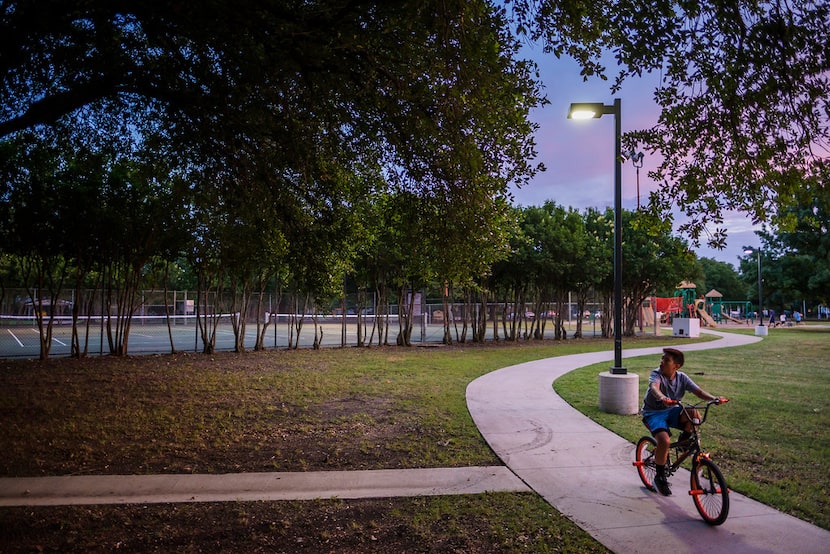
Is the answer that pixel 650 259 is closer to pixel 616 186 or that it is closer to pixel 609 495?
pixel 616 186

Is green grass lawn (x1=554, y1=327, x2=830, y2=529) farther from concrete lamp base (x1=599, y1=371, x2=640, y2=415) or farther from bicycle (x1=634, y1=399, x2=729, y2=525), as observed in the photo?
bicycle (x1=634, y1=399, x2=729, y2=525)

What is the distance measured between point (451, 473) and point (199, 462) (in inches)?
120

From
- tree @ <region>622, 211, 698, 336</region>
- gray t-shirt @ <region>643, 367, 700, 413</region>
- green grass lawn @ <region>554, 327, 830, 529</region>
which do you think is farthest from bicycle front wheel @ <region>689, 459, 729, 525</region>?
tree @ <region>622, 211, 698, 336</region>

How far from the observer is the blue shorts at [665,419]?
18.0 feet

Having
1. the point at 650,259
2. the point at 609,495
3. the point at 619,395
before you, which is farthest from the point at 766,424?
the point at 650,259

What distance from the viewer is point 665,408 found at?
A: 558 centimetres

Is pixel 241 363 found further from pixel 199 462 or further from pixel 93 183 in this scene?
pixel 199 462

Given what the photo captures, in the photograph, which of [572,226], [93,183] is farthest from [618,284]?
[572,226]

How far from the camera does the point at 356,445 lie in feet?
25.3

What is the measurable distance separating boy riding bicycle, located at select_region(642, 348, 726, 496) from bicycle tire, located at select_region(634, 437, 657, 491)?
0.11 meters

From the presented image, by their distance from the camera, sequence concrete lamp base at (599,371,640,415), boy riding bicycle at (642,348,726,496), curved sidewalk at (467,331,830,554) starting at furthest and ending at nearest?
concrete lamp base at (599,371,640,415)
boy riding bicycle at (642,348,726,496)
curved sidewalk at (467,331,830,554)

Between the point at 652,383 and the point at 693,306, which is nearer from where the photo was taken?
the point at 652,383

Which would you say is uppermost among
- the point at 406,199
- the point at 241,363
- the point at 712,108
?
the point at 712,108

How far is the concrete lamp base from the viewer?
9.88 m
